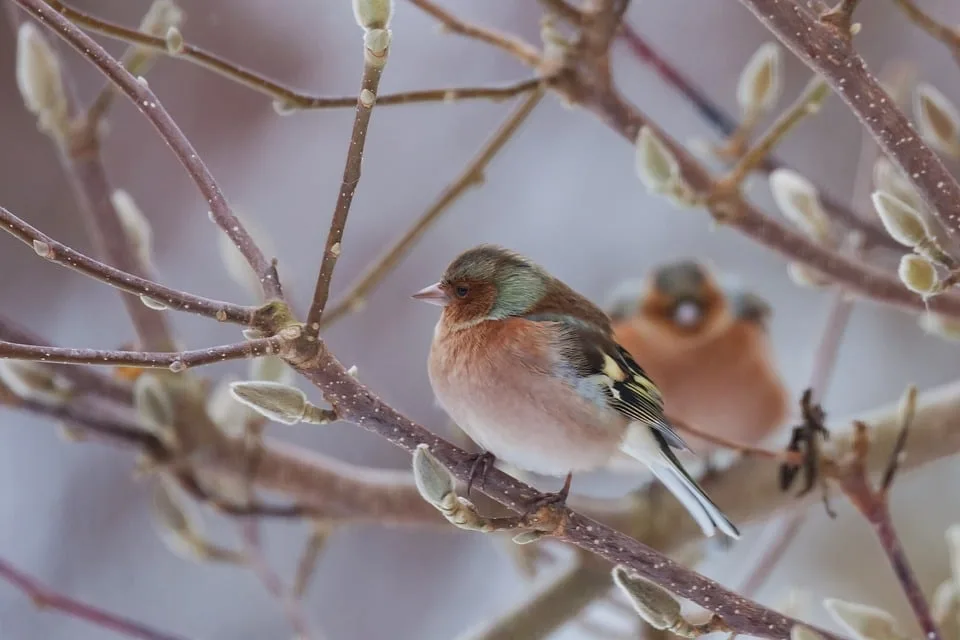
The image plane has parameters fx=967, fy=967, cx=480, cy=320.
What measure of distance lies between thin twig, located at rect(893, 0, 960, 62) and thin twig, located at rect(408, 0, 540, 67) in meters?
0.28

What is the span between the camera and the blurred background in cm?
147

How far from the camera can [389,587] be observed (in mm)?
1654

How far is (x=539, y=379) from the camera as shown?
27.8 inches

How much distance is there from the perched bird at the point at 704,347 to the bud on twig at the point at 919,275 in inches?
26.2

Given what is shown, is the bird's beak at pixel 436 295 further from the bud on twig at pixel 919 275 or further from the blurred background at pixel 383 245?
the blurred background at pixel 383 245

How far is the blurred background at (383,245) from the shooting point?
1467 mm

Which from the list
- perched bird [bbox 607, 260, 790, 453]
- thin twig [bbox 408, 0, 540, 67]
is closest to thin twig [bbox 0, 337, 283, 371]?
thin twig [bbox 408, 0, 540, 67]

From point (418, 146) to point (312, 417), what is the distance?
1189 millimetres

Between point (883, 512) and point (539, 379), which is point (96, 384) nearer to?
point (539, 379)

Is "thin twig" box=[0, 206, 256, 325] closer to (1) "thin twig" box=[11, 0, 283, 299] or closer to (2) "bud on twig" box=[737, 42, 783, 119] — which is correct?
(1) "thin twig" box=[11, 0, 283, 299]

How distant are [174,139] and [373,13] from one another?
122 mm

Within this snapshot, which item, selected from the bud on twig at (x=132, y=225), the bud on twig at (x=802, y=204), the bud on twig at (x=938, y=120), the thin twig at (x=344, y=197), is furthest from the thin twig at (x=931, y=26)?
the bud on twig at (x=132, y=225)

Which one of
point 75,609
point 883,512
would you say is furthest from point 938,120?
point 75,609

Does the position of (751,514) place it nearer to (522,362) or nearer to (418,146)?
(522,362)
